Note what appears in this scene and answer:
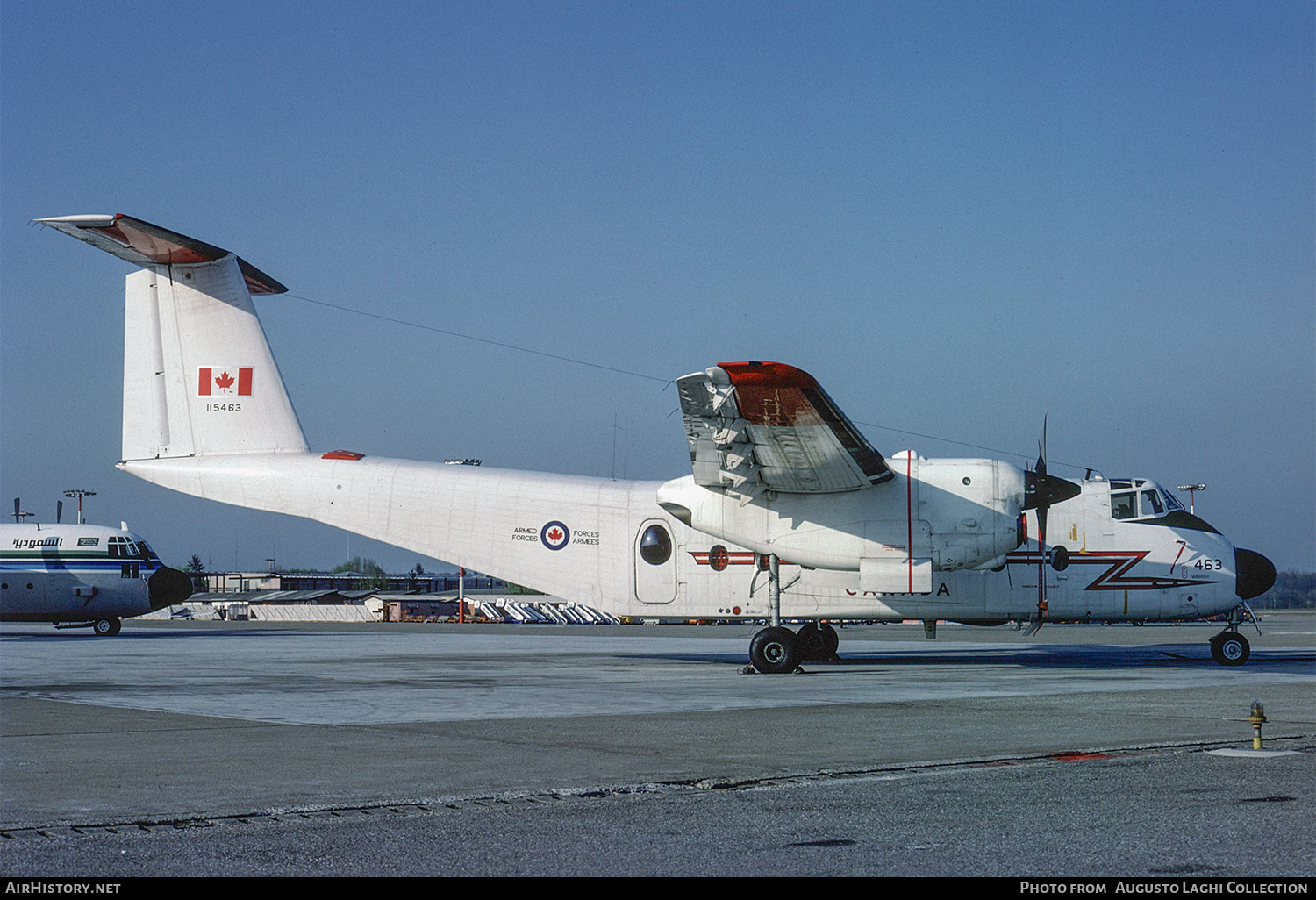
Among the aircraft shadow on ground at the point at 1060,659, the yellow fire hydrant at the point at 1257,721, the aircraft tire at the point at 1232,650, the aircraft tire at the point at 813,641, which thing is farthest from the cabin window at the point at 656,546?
→ the yellow fire hydrant at the point at 1257,721

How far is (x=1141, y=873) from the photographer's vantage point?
18.3 ft

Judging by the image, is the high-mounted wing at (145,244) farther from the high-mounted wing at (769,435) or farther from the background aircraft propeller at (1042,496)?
the background aircraft propeller at (1042,496)

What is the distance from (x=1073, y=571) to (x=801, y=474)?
6.67 meters

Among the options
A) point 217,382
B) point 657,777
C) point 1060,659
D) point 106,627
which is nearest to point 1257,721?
point 657,777

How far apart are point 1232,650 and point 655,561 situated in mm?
11337

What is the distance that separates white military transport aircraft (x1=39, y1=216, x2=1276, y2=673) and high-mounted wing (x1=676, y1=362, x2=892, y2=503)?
51 cm

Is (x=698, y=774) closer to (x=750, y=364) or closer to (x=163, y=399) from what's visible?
(x=750, y=364)

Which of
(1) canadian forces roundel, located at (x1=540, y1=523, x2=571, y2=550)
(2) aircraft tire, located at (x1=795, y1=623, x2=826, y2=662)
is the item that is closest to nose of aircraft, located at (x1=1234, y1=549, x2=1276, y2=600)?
(2) aircraft tire, located at (x1=795, y1=623, x2=826, y2=662)

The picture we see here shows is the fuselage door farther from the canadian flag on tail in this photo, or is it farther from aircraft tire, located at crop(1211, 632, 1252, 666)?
aircraft tire, located at crop(1211, 632, 1252, 666)

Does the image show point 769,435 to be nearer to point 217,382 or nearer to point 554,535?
point 554,535

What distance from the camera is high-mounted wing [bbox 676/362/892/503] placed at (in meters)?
16.4

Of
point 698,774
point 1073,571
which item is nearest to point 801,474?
point 1073,571

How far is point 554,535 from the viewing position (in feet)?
75.0

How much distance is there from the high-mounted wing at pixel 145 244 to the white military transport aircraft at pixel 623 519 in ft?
0.19
